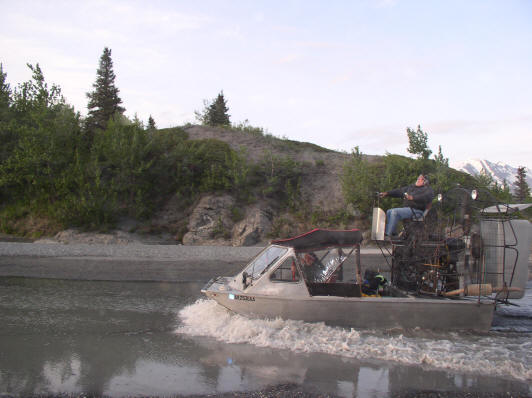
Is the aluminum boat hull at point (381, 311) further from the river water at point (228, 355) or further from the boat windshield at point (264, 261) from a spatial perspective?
the boat windshield at point (264, 261)

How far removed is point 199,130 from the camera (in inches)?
1282

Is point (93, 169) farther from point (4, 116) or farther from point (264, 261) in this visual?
point (264, 261)

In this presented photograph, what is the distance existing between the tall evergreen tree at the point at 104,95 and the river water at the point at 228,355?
26898 millimetres

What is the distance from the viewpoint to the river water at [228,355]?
5.46 metres

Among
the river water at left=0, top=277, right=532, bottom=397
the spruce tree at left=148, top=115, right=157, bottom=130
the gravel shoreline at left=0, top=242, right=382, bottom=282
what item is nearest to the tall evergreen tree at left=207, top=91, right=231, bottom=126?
the spruce tree at left=148, top=115, right=157, bottom=130

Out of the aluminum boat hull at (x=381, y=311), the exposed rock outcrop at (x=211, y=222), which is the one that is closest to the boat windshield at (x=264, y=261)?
the aluminum boat hull at (x=381, y=311)

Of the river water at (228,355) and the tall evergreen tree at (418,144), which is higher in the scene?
the tall evergreen tree at (418,144)

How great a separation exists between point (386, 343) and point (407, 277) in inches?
71.8

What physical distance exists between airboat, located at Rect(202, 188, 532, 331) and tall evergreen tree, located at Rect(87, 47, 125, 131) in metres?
28.5

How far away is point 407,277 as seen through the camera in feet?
27.4

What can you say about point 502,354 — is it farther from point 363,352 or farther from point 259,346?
point 259,346

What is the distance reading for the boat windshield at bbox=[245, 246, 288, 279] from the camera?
7.79 metres

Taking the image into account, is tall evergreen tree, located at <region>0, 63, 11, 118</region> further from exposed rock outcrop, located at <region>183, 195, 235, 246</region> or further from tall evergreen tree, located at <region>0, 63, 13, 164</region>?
exposed rock outcrop, located at <region>183, 195, 235, 246</region>

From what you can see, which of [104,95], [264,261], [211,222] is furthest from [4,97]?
[264,261]
